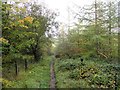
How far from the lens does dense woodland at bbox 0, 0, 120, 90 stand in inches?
497

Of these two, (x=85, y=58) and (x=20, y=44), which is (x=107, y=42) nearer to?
(x=85, y=58)

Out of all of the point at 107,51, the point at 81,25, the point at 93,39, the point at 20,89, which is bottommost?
the point at 20,89

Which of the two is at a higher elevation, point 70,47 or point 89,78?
point 70,47

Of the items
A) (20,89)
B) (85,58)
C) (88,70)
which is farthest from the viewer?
(85,58)

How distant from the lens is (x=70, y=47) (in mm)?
29203

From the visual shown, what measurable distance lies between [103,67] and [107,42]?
527cm

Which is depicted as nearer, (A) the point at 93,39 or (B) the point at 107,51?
(A) the point at 93,39

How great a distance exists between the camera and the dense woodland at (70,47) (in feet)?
41.4

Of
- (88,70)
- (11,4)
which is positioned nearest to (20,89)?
(11,4)

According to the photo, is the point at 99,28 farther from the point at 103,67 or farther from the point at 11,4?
the point at 11,4

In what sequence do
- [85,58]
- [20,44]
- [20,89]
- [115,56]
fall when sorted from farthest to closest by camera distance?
[85,58], [115,56], [20,44], [20,89]

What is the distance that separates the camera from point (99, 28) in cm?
2150

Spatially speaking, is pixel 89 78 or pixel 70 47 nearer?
pixel 89 78

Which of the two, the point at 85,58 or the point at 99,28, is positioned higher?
the point at 99,28
